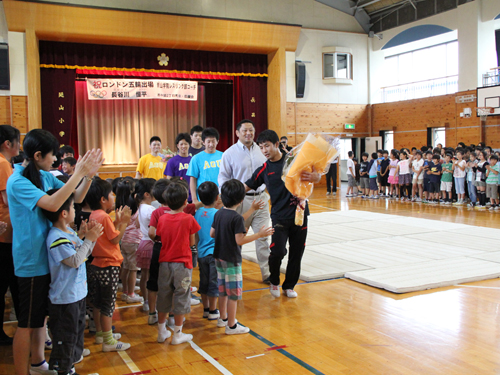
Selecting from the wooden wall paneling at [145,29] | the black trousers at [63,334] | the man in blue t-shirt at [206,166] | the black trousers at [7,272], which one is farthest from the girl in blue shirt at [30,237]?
the wooden wall paneling at [145,29]

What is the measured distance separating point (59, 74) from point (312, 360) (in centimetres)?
1397

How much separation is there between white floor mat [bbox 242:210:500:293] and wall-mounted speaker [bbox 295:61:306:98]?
380 inches

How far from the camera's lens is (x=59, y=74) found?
48.1 feet

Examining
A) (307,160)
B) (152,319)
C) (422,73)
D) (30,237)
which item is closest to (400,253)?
(307,160)

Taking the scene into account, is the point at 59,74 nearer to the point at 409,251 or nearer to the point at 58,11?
the point at 58,11

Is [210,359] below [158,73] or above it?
below

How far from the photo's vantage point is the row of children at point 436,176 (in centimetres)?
1132

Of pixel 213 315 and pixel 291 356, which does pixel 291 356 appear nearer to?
pixel 291 356

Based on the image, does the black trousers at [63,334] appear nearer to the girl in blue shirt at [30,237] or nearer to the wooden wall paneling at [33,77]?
the girl in blue shirt at [30,237]

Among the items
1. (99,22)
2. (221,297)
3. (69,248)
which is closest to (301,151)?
(221,297)

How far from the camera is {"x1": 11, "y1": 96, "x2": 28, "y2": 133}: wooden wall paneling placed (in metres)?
14.0

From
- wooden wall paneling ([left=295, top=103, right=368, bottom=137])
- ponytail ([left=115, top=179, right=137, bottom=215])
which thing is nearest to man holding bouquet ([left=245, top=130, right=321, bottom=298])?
ponytail ([left=115, top=179, right=137, bottom=215])

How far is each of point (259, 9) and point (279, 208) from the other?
14.2 meters

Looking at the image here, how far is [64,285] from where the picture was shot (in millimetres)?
2832
